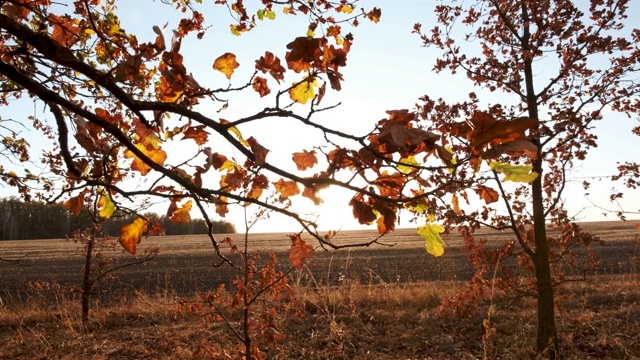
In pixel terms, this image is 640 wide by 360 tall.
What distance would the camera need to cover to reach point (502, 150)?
0.93 m

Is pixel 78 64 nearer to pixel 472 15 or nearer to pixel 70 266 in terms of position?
pixel 472 15

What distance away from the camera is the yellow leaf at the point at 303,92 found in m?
1.44

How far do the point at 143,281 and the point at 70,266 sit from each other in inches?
346

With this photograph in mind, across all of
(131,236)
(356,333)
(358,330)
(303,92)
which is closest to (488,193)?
(303,92)

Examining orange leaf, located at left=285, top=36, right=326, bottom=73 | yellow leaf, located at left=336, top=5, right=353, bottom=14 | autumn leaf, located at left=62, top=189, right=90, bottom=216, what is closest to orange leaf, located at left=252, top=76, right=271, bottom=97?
orange leaf, located at left=285, top=36, right=326, bottom=73

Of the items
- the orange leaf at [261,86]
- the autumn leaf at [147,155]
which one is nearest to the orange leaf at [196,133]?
the autumn leaf at [147,155]

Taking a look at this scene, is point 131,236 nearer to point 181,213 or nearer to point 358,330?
Answer: point 181,213

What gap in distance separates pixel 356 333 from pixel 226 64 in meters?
5.34

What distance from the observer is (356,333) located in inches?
245

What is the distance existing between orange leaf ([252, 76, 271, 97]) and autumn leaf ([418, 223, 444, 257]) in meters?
0.71

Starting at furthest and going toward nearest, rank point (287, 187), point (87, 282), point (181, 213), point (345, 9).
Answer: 1. point (87, 282)
2. point (345, 9)
3. point (181, 213)
4. point (287, 187)

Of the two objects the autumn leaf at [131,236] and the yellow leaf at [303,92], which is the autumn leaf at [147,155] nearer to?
the autumn leaf at [131,236]

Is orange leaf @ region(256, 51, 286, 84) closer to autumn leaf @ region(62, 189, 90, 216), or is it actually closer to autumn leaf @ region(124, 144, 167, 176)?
autumn leaf @ region(124, 144, 167, 176)

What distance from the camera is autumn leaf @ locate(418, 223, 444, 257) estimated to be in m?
1.37
